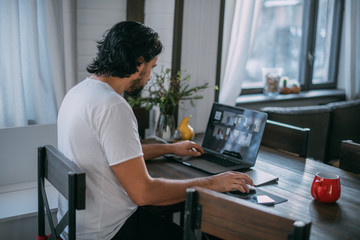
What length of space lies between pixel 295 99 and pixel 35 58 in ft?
7.64

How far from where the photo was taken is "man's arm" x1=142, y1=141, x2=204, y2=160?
6.39 ft

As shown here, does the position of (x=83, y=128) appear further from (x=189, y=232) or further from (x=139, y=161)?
(x=189, y=232)

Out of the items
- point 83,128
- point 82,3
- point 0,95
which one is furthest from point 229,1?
point 83,128

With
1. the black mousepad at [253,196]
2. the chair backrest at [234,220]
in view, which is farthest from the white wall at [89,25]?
the chair backrest at [234,220]

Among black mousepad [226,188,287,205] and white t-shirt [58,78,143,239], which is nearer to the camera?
white t-shirt [58,78,143,239]

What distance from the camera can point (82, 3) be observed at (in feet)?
8.21

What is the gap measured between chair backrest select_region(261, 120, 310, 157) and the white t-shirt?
1.03 meters

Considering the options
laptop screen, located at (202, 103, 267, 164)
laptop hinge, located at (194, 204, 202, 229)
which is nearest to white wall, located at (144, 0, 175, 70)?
laptop screen, located at (202, 103, 267, 164)

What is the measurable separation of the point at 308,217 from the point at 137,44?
2.77ft

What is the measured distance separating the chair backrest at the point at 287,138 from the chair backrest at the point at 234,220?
3.62 ft

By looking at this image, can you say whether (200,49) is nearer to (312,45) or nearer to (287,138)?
(287,138)

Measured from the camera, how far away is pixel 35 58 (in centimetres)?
229

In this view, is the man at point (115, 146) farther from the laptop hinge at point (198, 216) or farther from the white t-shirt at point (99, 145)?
the laptop hinge at point (198, 216)

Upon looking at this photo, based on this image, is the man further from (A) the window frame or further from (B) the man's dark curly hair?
(A) the window frame
